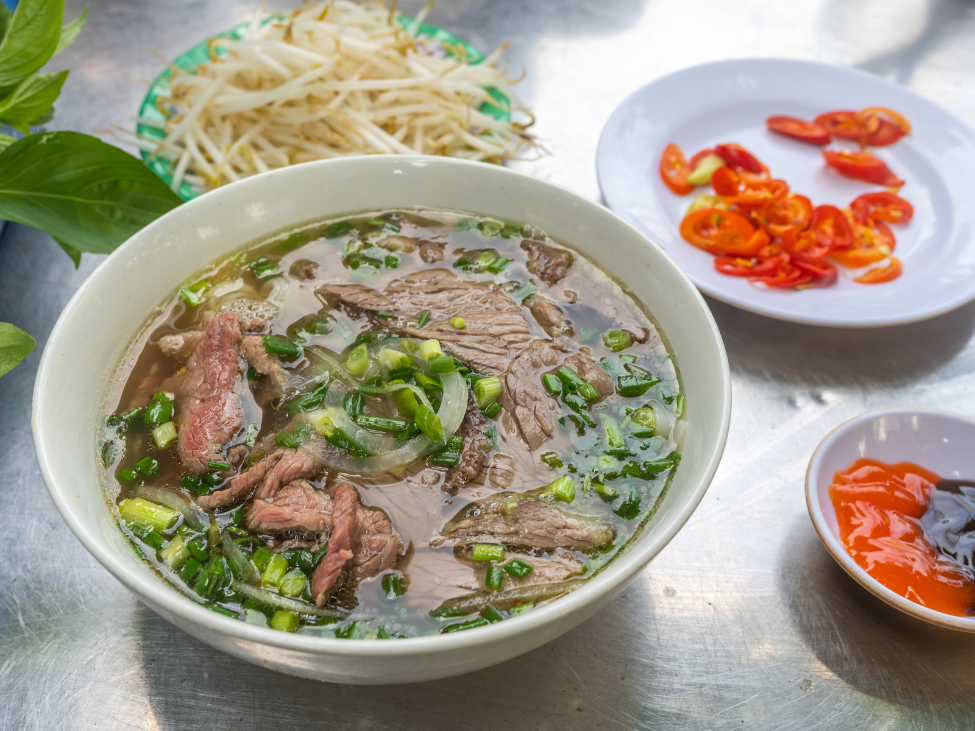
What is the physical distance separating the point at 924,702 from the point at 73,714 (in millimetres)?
2646

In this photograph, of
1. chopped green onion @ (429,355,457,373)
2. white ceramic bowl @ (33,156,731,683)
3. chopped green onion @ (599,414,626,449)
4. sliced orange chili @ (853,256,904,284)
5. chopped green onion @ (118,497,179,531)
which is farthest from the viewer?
sliced orange chili @ (853,256,904,284)

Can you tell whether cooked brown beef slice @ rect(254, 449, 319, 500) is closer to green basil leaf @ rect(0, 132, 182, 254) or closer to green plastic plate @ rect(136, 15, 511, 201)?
green basil leaf @ rect(0, 132, 182, 254)

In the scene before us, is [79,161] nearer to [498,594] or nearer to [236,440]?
[236,440]

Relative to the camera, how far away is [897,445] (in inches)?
102

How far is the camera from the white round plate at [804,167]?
10.4ft

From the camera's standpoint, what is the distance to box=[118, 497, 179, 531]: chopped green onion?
195 cm

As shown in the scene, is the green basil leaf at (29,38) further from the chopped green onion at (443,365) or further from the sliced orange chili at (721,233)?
the sliced orange chili at (721,233)

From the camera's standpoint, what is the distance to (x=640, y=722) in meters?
2.12

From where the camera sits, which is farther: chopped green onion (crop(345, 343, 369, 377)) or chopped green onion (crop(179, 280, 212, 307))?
chopped green onion (crop(179, 280, 212, 307))

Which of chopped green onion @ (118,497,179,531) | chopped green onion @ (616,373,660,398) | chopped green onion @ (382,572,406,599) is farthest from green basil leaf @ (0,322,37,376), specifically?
chopped green onion @ (616,373,660,398)

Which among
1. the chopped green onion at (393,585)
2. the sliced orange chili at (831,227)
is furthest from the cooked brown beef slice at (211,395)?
the sliced orange chili at (831,227)

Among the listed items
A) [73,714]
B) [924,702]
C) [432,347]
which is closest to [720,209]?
[432,347]

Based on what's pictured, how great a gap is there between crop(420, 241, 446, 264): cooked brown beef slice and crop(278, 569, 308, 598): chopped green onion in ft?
4.40

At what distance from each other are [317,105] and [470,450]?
2.84 metres
